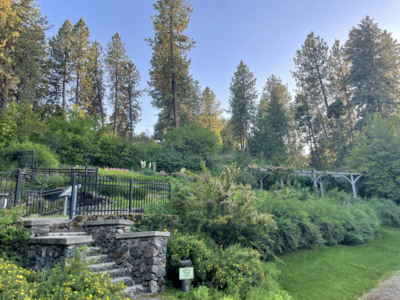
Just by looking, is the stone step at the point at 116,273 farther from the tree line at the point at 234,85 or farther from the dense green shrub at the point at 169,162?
the tree line at the point at 234,85

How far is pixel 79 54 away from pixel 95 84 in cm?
371

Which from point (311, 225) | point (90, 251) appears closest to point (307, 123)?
point (311, 225)

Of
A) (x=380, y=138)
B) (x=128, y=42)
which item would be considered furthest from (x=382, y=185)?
(x=128, y=42)

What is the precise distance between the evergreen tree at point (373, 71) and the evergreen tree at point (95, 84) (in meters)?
27.4

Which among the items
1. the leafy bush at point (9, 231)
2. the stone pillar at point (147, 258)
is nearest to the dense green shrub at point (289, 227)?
the stone pillar at point (147, 258)

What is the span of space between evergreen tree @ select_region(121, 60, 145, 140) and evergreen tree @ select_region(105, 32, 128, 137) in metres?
0.60

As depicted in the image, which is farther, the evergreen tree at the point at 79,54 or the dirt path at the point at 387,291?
Answer: the evergreen tree at the point at 79,54

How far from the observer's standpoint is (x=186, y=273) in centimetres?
486

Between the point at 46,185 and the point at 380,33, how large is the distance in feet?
108

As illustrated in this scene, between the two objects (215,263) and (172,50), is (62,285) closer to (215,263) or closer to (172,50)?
(215,263)

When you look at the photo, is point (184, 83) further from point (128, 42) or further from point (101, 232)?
point (101, 232)

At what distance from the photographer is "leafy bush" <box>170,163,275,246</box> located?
6.16m

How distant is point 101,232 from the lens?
5.65 metres

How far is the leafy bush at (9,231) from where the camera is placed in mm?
4719
